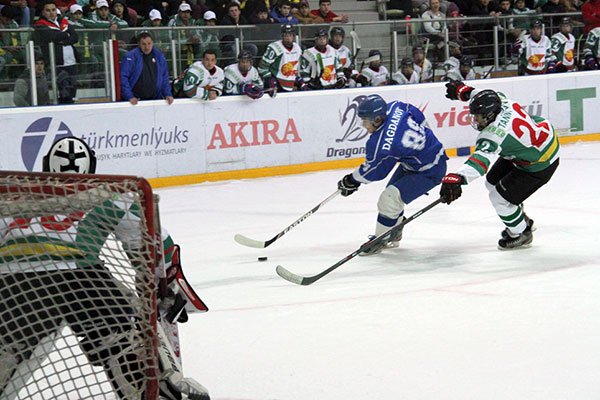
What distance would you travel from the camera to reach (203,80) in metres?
8.77

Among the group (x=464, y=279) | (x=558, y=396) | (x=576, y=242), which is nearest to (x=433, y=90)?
(x=576, y=242)

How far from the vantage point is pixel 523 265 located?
16.2ft

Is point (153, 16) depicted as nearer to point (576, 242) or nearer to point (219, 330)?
point (576, 242)

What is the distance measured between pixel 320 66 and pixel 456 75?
1901mm

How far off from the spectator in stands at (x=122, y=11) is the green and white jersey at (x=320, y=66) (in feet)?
6.17

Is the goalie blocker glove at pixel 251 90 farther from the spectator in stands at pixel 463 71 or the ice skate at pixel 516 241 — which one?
the ice skate at pixel 516 241

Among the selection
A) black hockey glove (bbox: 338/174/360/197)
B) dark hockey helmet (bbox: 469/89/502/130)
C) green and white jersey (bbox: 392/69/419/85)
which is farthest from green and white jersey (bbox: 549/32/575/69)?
dark hockey helmet (bbox: 469/89/502/130)

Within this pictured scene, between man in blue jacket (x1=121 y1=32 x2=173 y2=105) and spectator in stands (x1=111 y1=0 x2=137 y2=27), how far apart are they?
99 cm

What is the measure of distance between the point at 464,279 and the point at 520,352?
4.45 ft

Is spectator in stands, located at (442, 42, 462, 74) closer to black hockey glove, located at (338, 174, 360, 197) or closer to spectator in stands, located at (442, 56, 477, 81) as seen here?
spectator in stands, located at (442, 56, 477, 81)

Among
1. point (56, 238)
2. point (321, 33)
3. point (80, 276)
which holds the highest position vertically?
point (321, 33)

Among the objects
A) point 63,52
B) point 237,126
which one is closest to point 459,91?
point 237,126

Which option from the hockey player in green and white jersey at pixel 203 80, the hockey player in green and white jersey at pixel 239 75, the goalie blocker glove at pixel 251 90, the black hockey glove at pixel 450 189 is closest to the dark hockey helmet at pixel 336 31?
the hockey player in green and white jersey at pixel 239 75

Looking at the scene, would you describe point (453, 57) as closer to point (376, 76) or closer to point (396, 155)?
point (376, 76)
